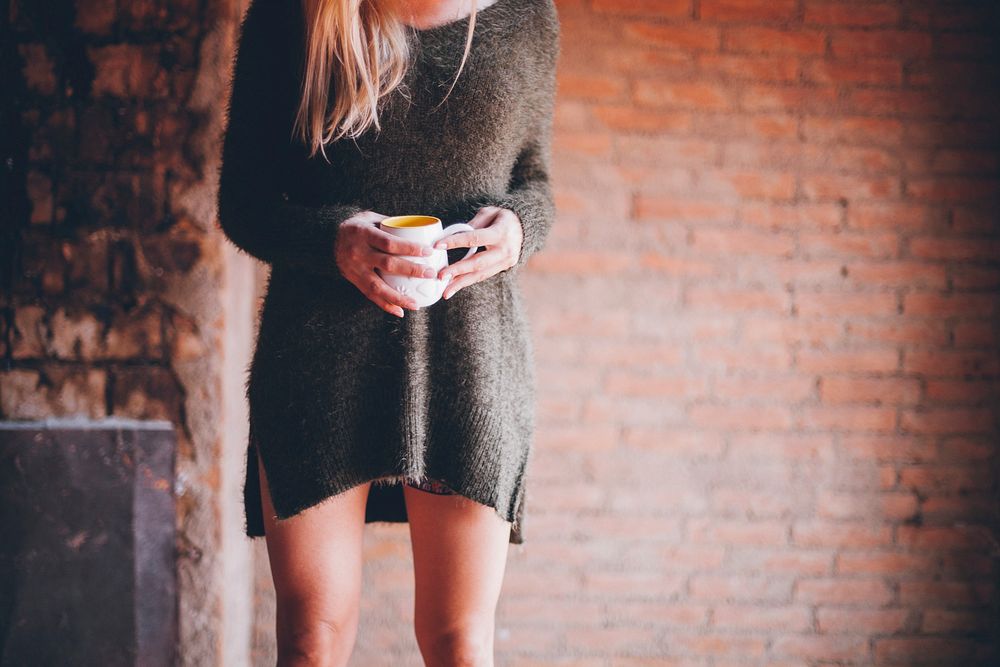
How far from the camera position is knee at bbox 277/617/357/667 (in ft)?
3.80

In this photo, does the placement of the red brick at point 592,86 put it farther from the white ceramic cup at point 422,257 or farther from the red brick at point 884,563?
the red brick at point 884,563

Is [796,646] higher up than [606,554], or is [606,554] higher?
[606,554]

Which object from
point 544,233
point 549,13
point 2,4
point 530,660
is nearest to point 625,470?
point 530,660

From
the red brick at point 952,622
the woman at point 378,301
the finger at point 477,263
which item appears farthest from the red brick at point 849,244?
the finger at point 477,263

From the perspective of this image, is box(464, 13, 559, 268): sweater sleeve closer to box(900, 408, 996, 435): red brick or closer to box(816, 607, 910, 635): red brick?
box(900, 408, 996, 435): red brick

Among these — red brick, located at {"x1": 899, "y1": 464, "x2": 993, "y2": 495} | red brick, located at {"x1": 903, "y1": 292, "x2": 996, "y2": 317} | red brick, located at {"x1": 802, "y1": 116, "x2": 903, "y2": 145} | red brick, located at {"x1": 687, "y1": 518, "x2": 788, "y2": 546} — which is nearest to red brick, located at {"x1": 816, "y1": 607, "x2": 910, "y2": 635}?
red brick, located at {"x1": 687, "y1": 518, "x2": 788, "y2": 546}

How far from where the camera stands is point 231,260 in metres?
1.66

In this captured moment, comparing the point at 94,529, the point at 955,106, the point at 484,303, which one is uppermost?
the point at 955,106

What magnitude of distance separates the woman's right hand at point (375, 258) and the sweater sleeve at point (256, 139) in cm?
8

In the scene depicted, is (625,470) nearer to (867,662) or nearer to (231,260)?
(867,662)

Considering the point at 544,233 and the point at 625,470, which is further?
the point at 625,470

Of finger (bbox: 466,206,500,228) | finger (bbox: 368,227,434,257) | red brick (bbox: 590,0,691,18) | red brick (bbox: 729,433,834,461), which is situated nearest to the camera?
finger (bbox: 368,227,434,257)

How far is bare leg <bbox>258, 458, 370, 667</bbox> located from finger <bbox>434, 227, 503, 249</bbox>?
1.38 ft

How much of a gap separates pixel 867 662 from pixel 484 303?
1784 millimetres
